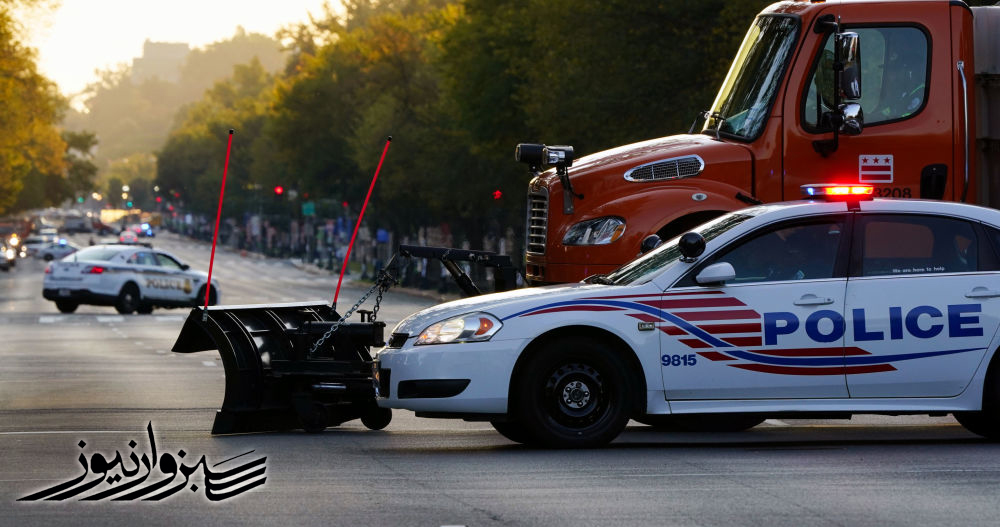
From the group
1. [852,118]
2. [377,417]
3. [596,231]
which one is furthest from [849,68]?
[377,417]

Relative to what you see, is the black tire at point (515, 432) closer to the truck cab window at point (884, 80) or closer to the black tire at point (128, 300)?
the truck cab window at point (884, 80)

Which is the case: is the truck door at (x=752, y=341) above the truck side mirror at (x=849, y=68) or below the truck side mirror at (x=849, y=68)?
below

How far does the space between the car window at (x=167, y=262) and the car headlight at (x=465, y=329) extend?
3068 centimetres

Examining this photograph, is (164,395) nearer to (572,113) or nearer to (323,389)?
(323,389)

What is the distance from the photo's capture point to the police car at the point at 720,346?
11.0 m

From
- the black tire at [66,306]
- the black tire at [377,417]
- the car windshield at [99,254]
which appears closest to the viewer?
the black tire at [377,417]

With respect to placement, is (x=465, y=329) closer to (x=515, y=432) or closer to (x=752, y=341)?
(x=515, y=432)

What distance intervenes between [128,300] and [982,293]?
31701 mm

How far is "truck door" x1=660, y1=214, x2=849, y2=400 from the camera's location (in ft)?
36.3

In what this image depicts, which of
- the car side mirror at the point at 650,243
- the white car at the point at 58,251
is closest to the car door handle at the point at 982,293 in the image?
the car side mirror at the point at 650,243

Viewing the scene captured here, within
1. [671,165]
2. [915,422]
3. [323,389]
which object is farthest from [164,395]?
[915,422]

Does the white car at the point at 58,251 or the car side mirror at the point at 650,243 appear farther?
the white car at the point at 58,251

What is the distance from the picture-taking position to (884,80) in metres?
13.4

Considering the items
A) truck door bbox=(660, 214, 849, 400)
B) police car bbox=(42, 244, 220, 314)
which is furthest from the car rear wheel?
truck door bbox=(660, 214, 849, 400)
